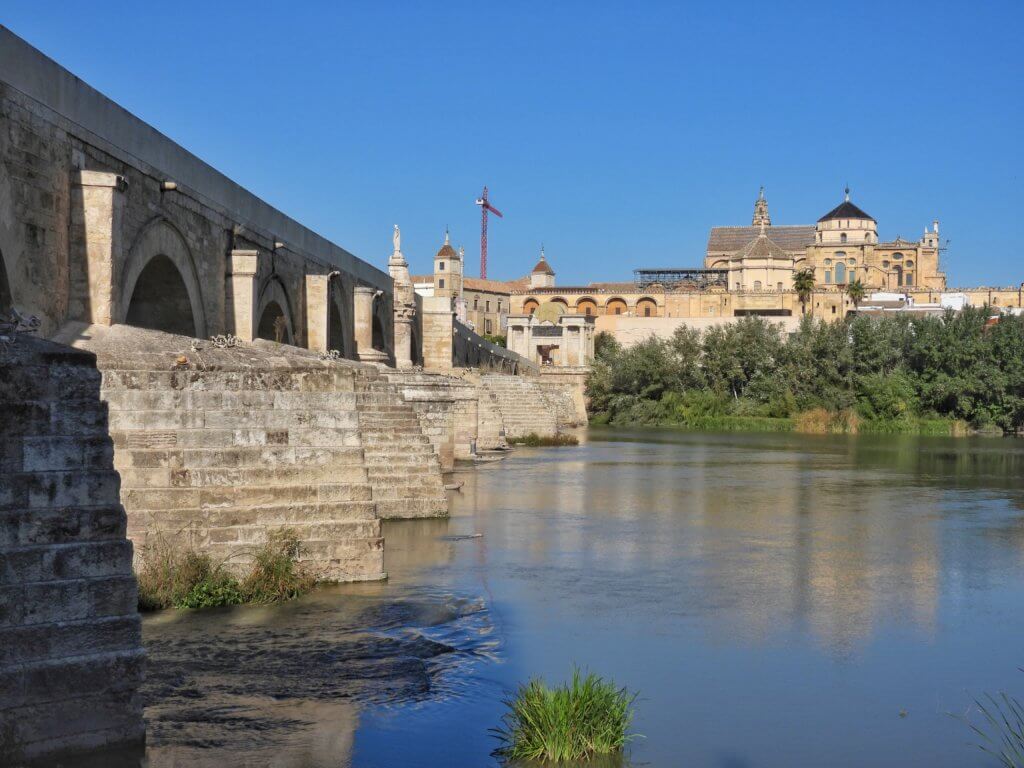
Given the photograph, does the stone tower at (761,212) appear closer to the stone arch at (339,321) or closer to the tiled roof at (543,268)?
the tiled roof at (543,268)

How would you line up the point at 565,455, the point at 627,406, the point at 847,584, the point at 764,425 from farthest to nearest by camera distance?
the point at 627,406
the point at 764,425
the point at 565,455
the point at 847,584

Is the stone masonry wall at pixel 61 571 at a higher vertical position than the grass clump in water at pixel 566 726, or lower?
higher

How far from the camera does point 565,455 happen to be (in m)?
31.5

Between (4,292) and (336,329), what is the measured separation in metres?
18.2

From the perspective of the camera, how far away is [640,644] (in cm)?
831

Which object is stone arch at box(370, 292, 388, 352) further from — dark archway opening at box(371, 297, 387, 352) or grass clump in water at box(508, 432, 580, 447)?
grass clump in water at box(508, 432, 580, 447)

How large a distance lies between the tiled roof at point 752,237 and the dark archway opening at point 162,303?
325 ft

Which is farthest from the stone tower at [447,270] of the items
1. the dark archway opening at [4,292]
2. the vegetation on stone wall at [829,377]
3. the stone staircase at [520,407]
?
→ the dark archway opening at [4,292]

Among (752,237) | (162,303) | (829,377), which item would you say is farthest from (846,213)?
(162,303)

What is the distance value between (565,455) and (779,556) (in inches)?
739

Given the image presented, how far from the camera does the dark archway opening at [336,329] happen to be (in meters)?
28.2

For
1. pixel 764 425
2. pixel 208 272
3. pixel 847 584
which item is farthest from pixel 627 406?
pixel 847 584

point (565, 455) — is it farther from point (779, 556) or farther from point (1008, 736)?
point (1008, 736)

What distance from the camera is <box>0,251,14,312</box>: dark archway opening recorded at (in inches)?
415
